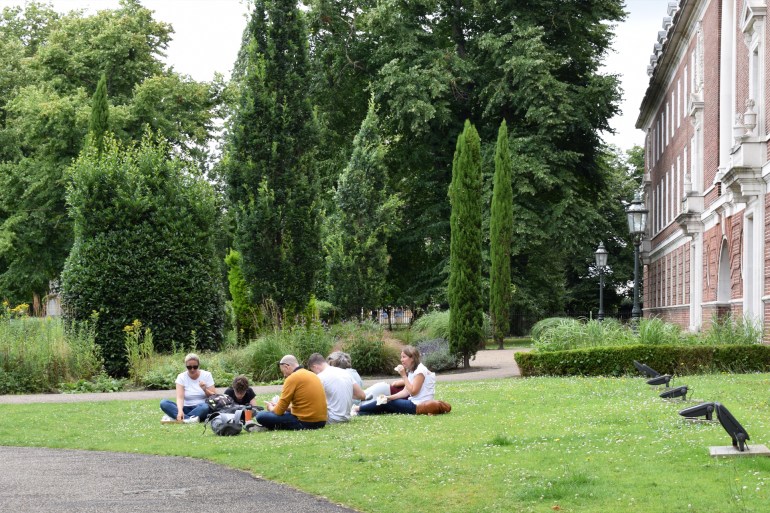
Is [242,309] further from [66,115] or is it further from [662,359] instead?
[66,115]

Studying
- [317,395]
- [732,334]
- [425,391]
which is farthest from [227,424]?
[732,334]

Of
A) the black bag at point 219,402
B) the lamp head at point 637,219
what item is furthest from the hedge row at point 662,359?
the black bag at point 219,402

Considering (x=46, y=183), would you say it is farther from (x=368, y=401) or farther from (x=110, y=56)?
(x=368, y=401)

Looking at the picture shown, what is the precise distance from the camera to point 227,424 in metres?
12.5

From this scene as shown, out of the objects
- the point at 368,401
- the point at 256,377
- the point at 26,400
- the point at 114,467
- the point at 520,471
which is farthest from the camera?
the point at 256,377

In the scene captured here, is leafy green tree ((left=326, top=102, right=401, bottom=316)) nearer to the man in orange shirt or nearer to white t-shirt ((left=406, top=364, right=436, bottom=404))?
white t-shirt ((left=406, top=364, right=436, bottom=404))

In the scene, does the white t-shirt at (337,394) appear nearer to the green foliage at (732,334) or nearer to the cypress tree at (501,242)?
the green foliage at (732,334)

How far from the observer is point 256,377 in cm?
2125

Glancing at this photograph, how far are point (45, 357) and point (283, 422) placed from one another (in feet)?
29.9

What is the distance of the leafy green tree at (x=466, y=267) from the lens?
2522 centimetres

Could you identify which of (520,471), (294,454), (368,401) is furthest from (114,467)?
(368,401)

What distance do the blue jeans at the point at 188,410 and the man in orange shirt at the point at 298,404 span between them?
1.54m

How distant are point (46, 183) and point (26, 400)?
24072mm

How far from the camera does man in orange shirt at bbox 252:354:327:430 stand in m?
12.7
